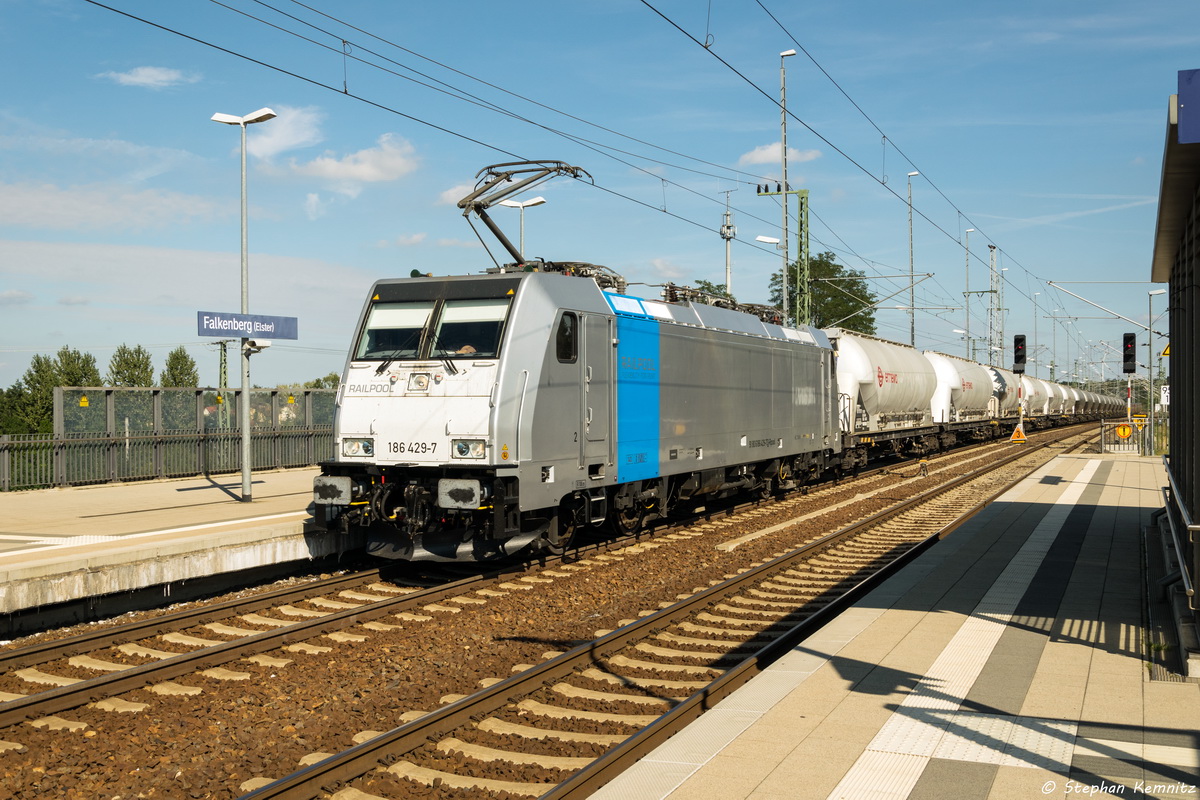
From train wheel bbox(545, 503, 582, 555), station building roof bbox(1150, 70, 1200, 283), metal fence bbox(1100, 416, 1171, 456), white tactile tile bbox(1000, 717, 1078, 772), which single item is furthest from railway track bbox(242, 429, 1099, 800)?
metal fence bbox(1100, 416, 1171, 456)

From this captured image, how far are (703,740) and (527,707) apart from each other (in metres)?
1.62

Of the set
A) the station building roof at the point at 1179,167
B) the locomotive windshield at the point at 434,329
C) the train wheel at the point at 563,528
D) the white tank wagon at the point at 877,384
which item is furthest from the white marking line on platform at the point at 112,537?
the white tank wagon at the point at 877,384

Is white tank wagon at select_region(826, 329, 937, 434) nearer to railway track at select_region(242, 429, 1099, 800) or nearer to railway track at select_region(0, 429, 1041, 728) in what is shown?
railway track at select_region(242, 429, 1099, 800)

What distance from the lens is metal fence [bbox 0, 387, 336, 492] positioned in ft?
62.3

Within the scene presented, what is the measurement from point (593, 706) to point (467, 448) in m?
4.65

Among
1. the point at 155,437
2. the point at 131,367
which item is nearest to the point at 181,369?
the point at 131,367

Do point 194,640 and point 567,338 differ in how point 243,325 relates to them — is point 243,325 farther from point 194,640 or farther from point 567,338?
point 194,640

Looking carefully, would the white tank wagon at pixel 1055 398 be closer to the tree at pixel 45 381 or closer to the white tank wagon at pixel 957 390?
the white tank wagon at pixel 957 390

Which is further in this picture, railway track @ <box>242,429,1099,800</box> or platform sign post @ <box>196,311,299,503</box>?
platform sign post @ <box>196,311,299,503</box>

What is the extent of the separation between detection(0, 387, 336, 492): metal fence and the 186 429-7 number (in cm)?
742

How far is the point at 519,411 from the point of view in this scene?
1130 cm

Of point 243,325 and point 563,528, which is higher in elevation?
point 243,325

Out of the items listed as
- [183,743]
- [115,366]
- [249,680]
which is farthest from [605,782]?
[115,366]

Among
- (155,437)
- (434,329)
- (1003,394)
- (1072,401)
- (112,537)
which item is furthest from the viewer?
(1072,401)
